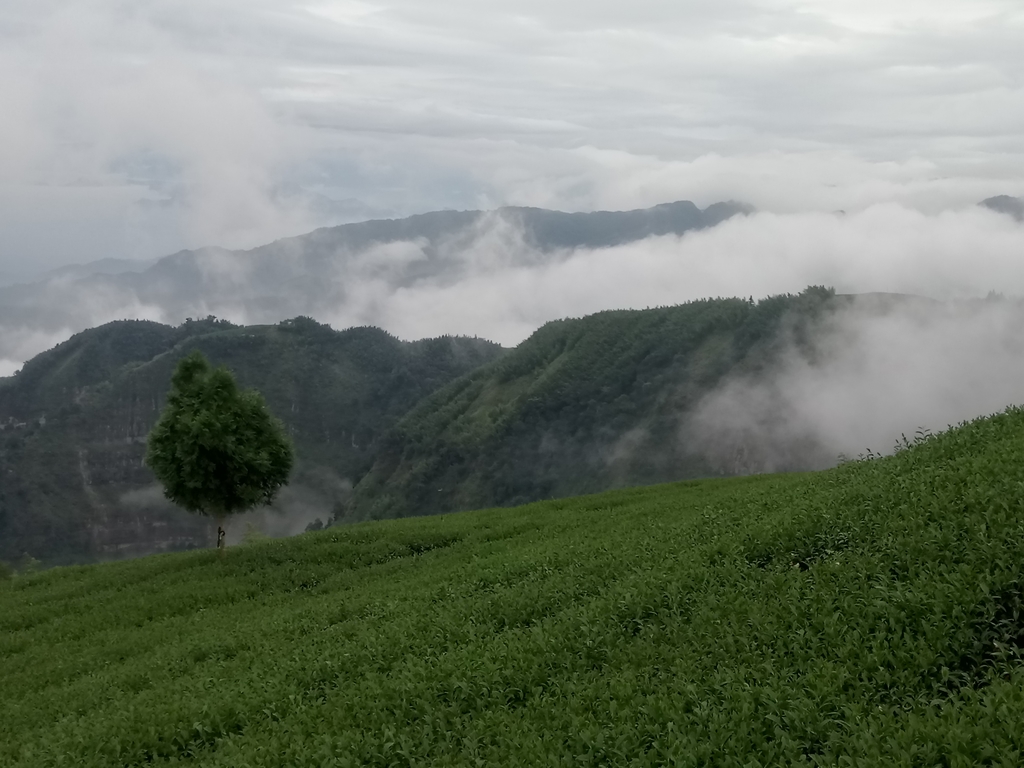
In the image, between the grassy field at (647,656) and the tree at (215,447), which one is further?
the tree at (215,447)

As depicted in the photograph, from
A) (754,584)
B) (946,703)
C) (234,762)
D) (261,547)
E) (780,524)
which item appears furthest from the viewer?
(261,547)

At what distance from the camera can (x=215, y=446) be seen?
112 feet

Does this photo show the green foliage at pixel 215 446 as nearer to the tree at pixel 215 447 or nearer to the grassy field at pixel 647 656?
the tree at pixel 215 447

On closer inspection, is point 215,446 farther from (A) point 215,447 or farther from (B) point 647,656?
(B) point 647,656

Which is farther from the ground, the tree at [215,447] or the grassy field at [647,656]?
the tree at [215,447]

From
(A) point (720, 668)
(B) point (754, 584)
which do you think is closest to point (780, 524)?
(B) point (754, 584)

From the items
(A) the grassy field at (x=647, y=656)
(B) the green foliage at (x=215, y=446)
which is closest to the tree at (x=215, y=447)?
(B) the green foliage at (x=215, y=446)

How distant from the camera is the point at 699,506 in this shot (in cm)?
2775

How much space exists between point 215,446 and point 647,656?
2496cm

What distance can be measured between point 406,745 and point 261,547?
26.1 m

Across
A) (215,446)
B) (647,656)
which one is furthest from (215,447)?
(647,656)

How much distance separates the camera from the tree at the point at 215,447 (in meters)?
34.2

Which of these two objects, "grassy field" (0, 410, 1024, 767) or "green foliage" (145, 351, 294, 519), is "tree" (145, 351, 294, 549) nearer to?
"green foliage" (145, 351, 294, 519)

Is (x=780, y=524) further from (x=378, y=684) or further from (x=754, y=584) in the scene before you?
(x=378, y=684)
